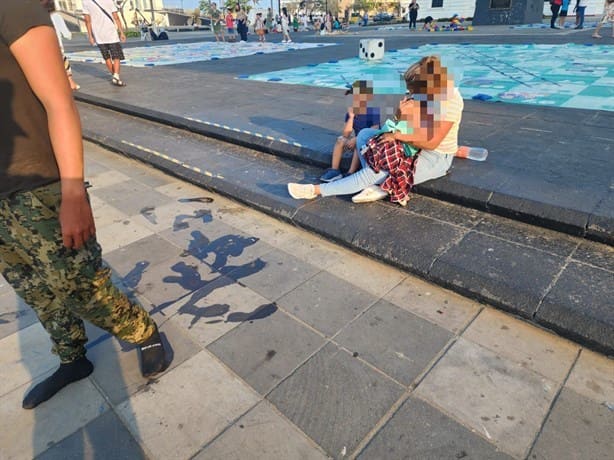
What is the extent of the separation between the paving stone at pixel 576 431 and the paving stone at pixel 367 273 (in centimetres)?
121

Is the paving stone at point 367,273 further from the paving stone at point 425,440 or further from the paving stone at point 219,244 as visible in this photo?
the paving stone at point 425,440

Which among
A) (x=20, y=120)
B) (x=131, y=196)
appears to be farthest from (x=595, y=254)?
(x=131, y=196)

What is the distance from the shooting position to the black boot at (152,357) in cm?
222

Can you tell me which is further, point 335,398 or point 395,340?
point 395,340

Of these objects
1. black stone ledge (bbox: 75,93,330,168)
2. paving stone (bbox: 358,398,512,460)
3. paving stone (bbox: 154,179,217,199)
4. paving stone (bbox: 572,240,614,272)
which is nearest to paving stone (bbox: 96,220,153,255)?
paving stone (bbox: 154,179,217,199)

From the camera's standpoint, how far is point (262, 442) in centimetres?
185

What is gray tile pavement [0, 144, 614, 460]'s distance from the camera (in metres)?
1.84

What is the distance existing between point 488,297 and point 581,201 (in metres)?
1.27

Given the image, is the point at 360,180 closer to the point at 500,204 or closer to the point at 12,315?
the point at 500,204

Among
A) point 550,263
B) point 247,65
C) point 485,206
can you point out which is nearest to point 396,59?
point 247,65

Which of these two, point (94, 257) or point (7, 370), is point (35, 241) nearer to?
point (94, 257)

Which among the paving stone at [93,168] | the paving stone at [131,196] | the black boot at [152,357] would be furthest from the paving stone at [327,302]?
the paving stone at [93,168]

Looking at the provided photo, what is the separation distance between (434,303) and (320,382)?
1.01 metres

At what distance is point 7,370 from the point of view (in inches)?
91.4
